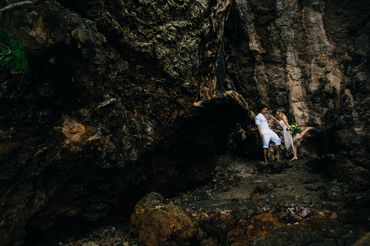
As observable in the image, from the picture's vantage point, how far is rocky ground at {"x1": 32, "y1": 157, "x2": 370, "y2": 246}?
38.1ft

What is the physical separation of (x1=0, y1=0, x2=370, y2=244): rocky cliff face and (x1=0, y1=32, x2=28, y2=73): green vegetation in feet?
2.23

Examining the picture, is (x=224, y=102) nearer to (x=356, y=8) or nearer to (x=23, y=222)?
(x=23, y=222)

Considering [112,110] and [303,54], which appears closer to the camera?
[112,110]

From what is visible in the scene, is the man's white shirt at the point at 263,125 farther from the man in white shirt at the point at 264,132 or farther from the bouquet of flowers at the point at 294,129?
the bouquet of flowers at the point at 294,129

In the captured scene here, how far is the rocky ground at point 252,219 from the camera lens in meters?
11.6

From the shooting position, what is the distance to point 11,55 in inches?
384

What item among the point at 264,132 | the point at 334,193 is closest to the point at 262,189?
the point at 334,193

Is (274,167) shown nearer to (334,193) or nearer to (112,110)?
(334,193)

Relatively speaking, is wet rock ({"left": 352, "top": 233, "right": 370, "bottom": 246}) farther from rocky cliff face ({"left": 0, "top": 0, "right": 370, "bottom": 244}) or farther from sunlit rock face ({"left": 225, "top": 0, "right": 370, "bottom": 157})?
sunlit rock face ({"left": 225, "top": 0, "right": 370, "bottom": 157})

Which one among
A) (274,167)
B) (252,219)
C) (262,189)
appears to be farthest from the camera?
(274,167)

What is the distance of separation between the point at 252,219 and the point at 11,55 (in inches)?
369

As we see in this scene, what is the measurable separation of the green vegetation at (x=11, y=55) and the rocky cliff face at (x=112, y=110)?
0.68 meters

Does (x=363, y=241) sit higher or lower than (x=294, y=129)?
lower

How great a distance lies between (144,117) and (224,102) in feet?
12.0
